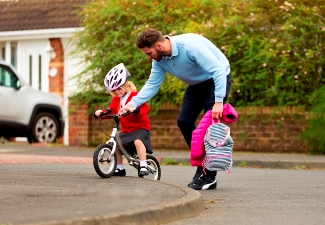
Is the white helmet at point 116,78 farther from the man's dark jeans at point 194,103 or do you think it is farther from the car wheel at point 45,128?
the car wheel at point 45,128

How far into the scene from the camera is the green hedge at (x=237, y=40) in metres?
20.0

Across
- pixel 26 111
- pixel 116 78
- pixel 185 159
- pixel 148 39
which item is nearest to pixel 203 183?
pixel 116 78

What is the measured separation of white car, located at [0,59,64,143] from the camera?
22438 mm

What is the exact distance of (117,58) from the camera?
20953 millimetres

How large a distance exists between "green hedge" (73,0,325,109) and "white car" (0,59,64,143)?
1.67 m

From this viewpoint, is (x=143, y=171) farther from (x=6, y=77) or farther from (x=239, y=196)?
(x=6, y=77)

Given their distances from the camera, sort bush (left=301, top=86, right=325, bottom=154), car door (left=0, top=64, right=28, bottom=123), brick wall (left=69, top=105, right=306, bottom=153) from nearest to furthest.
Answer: bush (left=301, top=86, right=325, bottom=154)
brick wall (left=69, top=105, right=306, bottom=153)
car door (left=0, top=64, right=28, bottom=123)

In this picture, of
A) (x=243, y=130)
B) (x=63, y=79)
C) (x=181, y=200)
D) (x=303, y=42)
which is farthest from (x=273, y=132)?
(x=181, y=200)

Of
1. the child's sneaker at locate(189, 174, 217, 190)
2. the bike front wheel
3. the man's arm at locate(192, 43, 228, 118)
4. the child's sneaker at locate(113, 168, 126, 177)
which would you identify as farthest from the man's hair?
the child's sneaker at locate(113, 168, 126, 177)

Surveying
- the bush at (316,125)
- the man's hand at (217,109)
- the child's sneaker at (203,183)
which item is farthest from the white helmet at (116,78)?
the bush at (316,125)

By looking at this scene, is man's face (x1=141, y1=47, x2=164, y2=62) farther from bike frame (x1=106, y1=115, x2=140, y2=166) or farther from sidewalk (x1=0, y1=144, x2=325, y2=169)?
sidewalk (x1=0, y1=144, x2=325, y2=169)

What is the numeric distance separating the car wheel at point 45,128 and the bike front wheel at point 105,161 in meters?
12.3

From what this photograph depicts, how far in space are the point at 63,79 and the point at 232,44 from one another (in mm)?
7753

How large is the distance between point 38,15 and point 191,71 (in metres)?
17.4
